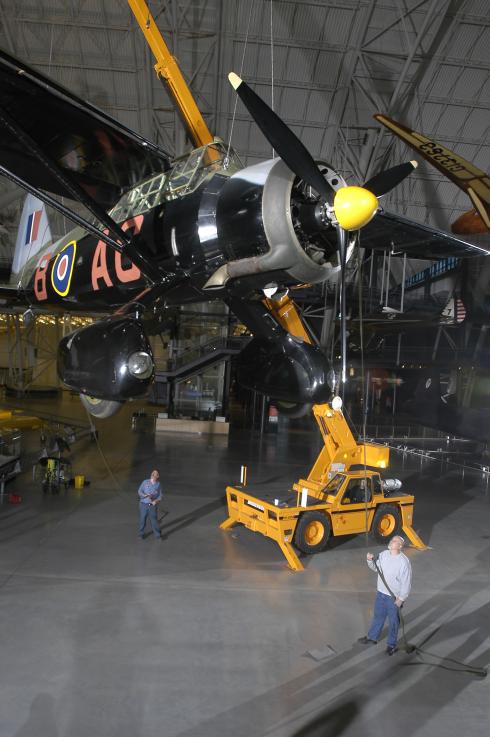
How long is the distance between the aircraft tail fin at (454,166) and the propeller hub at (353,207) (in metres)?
11.3

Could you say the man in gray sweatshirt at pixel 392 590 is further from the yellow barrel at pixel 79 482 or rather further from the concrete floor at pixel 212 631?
the yellow barrel at pixel 79 482

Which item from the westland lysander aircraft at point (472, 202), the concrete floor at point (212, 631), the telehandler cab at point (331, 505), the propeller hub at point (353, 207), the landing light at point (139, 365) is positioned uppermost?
the westland lysander aircraft at point (472, 202)

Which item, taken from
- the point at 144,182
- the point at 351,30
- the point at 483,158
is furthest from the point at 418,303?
the point at 144,182

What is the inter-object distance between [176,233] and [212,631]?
432cm

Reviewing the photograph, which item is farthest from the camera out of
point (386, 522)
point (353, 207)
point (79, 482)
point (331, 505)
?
point (79, 482)

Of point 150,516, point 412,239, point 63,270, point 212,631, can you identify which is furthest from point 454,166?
point 212,631

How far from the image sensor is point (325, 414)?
9.81 metres

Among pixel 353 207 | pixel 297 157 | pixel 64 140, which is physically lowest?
pixel 353 207

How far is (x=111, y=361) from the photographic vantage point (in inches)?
246

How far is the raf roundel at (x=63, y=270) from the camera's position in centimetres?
848

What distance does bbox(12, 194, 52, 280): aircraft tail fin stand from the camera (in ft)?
35.5

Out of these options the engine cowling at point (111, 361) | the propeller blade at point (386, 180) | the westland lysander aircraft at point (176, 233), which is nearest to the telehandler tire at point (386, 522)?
the westland lysander aircraft at point (176, 233)

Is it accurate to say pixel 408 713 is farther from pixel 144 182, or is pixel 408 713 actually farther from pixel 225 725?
pixel 144 182

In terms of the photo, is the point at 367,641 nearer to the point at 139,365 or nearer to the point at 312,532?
the point at 312,532
